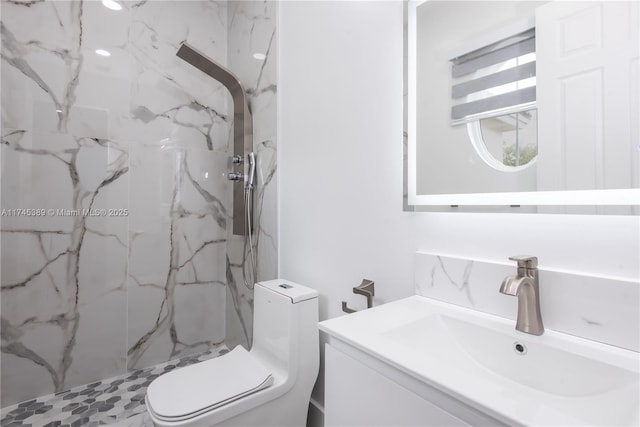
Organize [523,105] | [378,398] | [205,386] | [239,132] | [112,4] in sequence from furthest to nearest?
[239,132], [112,4], [205,386], [523,105], [378,398]

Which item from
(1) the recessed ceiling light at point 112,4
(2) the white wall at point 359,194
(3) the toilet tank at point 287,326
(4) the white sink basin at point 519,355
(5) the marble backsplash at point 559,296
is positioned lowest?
(3) the toilet tank at point 287,326

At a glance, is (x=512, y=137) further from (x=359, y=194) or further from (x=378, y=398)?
(x=378, y=398)

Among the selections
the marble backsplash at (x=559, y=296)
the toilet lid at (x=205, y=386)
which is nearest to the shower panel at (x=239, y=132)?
the toilet lid at (x=205, y=386)

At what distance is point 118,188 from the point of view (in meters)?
1.90

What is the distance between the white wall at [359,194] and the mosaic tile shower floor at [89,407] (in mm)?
995

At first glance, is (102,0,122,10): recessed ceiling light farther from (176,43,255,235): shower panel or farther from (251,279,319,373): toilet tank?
(251,279,319,373): toilet tank

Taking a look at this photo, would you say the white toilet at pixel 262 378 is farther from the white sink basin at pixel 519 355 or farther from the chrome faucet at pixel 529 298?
the chrome faucet at pixel 529 298

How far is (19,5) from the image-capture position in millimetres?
1638

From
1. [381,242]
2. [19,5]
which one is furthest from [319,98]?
[19,5]

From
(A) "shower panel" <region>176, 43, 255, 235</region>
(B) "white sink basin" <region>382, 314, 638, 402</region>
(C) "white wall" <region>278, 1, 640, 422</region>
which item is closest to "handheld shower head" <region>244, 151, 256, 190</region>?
(A) "shower panel" <region>176, 43, 255, 235</region>

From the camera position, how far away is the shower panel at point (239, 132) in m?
1.89

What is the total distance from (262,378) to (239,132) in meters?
1.40

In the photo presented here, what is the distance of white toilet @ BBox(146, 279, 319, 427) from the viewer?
3.59ft

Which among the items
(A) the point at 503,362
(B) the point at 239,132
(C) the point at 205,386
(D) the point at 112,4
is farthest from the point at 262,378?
(D) the point at 112,4
